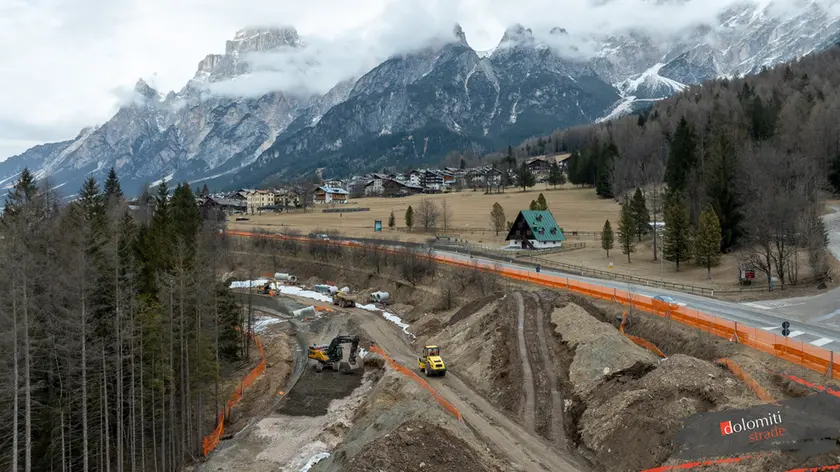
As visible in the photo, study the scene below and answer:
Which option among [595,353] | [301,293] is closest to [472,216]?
[301,293]

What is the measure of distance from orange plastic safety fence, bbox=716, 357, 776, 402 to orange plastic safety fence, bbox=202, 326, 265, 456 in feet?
103

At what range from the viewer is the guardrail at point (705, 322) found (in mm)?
28609

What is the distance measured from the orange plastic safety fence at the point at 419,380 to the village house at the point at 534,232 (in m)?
39.2

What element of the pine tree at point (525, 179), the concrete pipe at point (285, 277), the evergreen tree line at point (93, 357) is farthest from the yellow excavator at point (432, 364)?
the pine tree at point (525, 179)

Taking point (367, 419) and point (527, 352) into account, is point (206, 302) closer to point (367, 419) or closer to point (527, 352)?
point (367, 419)

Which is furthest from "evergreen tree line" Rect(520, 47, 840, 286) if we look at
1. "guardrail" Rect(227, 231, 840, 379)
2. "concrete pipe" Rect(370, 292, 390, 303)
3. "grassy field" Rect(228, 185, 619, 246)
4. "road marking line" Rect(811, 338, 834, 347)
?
"concrete pipe" Rect(370, 292, 390, 303)

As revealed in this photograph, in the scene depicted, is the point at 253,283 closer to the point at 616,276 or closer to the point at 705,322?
the point at 616,276

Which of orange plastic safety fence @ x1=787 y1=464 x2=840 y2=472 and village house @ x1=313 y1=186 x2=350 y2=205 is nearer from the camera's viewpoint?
orange plastic safety fence @ x1=787 y1=464 x2=840 y2=472

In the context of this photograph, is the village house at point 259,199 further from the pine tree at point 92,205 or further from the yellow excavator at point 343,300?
the pine tree at point 92,205

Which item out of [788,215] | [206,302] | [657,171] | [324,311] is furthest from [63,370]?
[657,171]

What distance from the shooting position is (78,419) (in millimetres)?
27156

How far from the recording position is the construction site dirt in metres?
23.4

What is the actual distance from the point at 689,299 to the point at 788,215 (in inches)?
525

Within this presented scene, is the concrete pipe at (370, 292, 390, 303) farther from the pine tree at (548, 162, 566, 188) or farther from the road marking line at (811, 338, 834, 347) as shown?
the pine tree at (548, 162, 566, 188)
